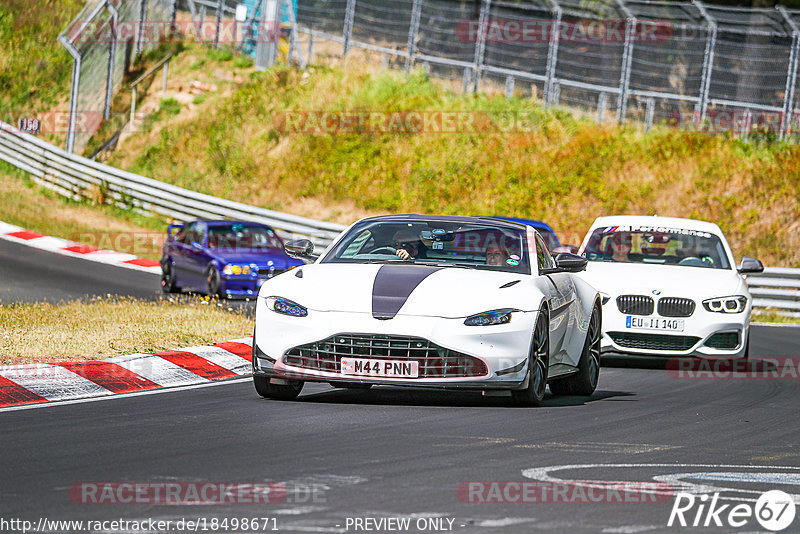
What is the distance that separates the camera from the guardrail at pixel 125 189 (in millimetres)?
29250

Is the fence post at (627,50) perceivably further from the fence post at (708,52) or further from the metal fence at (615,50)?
the fence post at (708,52)

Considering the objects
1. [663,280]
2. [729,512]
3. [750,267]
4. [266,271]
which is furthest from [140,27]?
[729,512]

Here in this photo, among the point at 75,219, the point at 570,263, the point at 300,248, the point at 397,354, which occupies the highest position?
the point at 570,263

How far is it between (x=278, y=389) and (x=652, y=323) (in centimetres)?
505

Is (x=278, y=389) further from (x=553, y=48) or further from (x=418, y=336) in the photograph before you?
(x=553, y=48)

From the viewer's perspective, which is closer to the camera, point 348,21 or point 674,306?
point 674,306

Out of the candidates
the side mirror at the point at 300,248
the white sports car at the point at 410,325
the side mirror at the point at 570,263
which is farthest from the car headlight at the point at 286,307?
the side mirror at the point at 570,263

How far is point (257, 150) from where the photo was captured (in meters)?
37.2

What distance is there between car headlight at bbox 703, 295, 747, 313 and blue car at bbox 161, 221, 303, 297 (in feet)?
29.3

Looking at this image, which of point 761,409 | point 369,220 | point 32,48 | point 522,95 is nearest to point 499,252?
point 369,220

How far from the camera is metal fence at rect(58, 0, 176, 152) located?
34469 mm

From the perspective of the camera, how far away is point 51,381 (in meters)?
10.2

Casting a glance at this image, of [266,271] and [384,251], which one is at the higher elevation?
[384,251]

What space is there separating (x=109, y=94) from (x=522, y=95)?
11.1m
